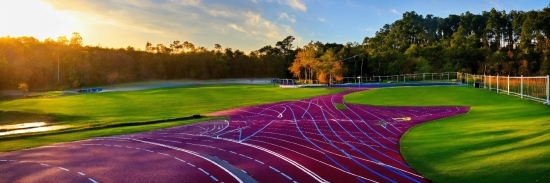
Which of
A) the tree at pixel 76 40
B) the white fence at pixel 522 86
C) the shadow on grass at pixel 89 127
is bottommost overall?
the shadow on grass at pixel 89 127

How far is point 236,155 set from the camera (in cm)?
1540

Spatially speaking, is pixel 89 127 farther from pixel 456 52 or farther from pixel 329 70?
pixel 456 52

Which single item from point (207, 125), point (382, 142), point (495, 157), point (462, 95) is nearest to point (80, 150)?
point (207, 125)

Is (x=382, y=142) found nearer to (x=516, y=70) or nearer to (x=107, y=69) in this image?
(x=516, y=70)

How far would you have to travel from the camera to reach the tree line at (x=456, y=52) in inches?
2968

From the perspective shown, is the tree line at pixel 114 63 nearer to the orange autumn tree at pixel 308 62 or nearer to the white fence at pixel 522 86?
the orange autumn tree at pixel 308 62

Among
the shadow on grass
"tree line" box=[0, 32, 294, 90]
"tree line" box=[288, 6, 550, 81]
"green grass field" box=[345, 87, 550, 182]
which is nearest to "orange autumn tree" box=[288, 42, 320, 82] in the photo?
"tree line" box=[288, 6, 550, 81]

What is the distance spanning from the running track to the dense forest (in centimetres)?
5707

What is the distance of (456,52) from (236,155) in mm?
75894

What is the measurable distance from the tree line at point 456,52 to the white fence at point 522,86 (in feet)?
115

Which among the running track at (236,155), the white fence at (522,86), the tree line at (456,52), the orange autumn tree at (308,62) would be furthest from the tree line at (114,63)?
the white fence at (522,86)

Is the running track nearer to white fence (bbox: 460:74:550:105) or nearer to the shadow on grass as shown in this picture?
the shadow on grass

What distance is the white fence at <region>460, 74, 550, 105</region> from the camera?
25.1 m

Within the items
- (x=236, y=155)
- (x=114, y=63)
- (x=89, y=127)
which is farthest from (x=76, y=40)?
(x=236, y=155)
